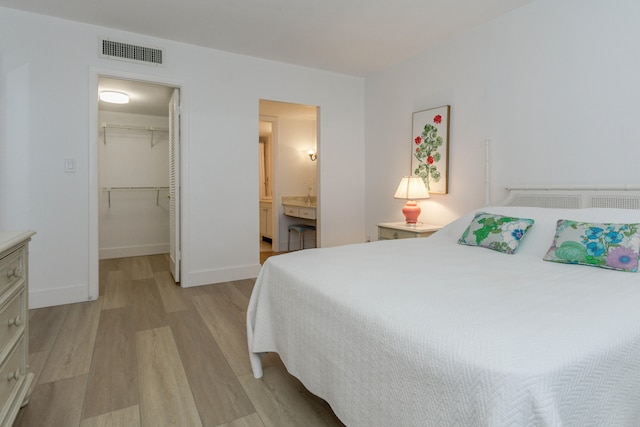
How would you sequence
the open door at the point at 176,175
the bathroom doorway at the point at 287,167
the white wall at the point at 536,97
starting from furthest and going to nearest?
the bathroom doorway at the point at 287,167, the open door at the point at 176,175, the white wall at the point at 536,97

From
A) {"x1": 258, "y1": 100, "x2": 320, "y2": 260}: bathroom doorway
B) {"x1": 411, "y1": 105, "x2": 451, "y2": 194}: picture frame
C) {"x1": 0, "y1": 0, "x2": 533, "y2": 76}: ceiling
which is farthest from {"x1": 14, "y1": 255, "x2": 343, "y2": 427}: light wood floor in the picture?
{"x1": 258, "y1": 100, "x2": 320, "y2": 260}: bathroom doorway

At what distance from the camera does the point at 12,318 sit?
1408 millimetres

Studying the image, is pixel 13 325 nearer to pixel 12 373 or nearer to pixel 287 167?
pixel 12 373

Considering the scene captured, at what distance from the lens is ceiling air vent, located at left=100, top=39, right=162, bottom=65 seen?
10.1ft

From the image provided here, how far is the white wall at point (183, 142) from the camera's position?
285 centimetres

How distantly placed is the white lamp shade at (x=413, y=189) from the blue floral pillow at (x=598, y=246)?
1.53 meters

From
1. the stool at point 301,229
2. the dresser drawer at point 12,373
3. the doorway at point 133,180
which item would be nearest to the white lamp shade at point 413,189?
the stool at point 301,229

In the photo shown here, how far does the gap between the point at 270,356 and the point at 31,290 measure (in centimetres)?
219

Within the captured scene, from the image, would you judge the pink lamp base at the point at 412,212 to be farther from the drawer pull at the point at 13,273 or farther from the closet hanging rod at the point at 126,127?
the closet hanging rod at the point at 126,127

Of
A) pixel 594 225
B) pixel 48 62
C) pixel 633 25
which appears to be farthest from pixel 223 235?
Answer: pixel 633 25

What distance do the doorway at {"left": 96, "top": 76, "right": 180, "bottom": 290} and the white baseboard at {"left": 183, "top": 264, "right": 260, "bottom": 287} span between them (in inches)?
64.5

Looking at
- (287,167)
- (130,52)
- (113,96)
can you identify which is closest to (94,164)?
(130,52)

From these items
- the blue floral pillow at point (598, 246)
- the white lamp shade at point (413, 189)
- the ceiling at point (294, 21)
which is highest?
the ceiling at point (294, 21)

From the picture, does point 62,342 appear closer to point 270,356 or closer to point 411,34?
point 270,356
